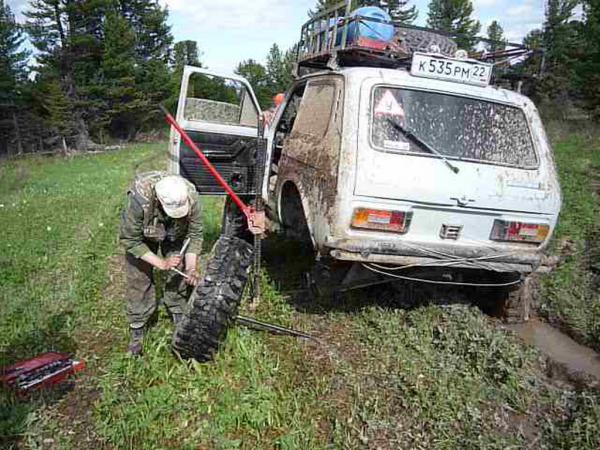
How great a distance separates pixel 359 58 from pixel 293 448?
133 inches

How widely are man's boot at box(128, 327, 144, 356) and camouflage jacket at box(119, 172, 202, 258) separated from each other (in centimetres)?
72

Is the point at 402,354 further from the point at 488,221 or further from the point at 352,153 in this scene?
the point at 352,153

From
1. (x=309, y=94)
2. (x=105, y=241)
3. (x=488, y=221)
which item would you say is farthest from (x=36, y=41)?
(x=488, y=221)

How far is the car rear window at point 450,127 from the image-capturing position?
3457mm

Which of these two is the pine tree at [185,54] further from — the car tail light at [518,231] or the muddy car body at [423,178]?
the car tail light at [518,231]

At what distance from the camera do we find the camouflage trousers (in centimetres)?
346

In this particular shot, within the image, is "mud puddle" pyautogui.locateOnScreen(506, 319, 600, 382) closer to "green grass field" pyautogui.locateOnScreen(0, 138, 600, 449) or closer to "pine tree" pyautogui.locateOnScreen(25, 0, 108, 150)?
"green grass field" pyautogui.locateOnScreen(0, 138, 600, 449)

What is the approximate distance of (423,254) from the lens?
341cm

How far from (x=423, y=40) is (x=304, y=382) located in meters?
3.91

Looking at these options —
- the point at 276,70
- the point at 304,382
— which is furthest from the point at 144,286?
the point at 276,70

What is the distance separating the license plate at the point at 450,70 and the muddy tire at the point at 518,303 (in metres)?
1.84

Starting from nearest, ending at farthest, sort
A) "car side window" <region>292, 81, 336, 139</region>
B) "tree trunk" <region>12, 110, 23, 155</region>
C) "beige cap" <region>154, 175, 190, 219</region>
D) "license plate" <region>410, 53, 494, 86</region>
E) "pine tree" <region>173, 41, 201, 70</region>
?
1. "beige cap" <region>154, 175, 190, 219</region>
2. "license plate" <region>410, 53, 494, 86</region>
3. "car side window" <region>292, 81, 336, 139</region>
4. "tree trunk" <region>12, 110, 23, 155</region>
5. "pine tree" <region>173, 41, 201, 70</region>

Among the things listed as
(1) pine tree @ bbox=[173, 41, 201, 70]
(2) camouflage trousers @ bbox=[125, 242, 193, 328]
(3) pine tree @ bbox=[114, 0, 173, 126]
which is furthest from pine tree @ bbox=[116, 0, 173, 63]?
(2) camouflage trousers @ bbox=[125, 242, 193, 328]

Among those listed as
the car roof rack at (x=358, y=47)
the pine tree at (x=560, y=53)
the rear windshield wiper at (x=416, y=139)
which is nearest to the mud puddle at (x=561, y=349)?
the rear windshield wiper at (x=416, y=139)
